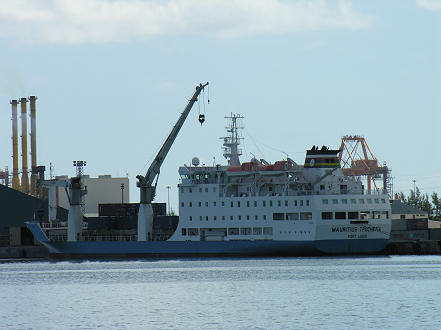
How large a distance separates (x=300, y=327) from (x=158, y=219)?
172ft

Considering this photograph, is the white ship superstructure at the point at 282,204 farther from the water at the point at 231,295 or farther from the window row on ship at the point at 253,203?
the water at the point at 231,295

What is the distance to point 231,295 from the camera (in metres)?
59.8

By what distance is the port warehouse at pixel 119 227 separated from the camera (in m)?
97.5

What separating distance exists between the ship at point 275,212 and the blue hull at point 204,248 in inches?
3.2

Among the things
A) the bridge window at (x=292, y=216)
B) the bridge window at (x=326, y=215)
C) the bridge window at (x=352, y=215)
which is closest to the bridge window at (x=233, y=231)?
the bridge window at (x=292, y=216)

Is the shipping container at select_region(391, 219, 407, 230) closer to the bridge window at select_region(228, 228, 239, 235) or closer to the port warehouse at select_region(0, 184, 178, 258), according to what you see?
the port warehouse at select_region(0, 184, 178, 258)

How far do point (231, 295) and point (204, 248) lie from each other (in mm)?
31029

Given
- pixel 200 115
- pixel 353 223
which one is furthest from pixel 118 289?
pixel 200 115

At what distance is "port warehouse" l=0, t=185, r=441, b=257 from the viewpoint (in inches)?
3839

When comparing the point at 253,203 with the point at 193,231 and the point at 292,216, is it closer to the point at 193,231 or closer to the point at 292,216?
the point at 292,216

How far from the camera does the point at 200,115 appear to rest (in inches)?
3875

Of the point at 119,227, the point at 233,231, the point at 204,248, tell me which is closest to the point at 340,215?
the point at 233,231

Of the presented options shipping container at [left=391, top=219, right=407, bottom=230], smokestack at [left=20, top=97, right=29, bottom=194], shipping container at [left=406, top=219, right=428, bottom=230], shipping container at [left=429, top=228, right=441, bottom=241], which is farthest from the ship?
smokestack at [left=20, top=97, right=29, bottom=194]

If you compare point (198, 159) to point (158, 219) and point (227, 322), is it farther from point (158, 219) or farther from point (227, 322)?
point (227, 322)
